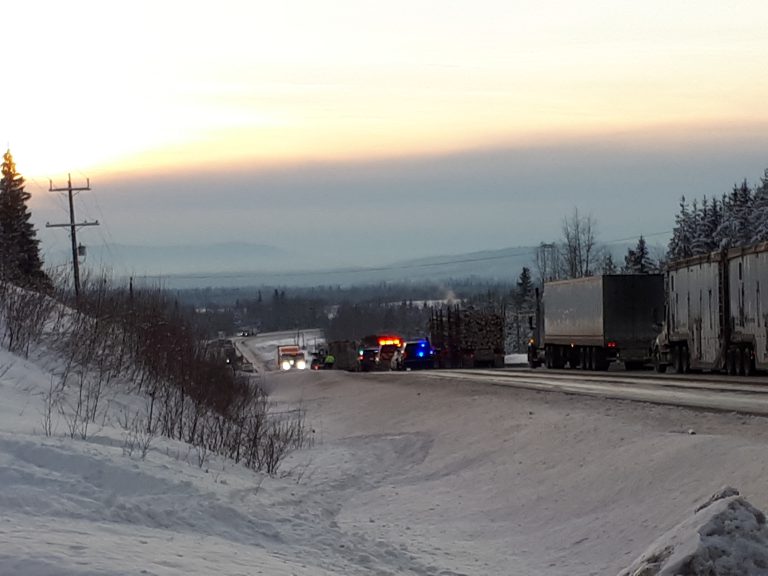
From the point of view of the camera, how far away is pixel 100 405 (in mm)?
19922

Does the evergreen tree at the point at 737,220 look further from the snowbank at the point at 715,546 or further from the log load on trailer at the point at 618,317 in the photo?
the snowbank at the point at 715,546

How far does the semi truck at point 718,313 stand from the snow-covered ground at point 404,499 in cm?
1060

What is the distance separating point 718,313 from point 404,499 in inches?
794

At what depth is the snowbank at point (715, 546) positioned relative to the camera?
18.3 feet

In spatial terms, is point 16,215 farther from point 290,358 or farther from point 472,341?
point 290,358

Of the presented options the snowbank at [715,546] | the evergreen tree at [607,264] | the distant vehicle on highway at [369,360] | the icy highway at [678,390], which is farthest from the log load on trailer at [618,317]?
the evergreen tree at [607,264]

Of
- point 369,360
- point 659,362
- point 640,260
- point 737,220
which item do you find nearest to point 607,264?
point 640,260

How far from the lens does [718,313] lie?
3394 cm

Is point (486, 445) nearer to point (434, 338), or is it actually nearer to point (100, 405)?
point (100, 405)

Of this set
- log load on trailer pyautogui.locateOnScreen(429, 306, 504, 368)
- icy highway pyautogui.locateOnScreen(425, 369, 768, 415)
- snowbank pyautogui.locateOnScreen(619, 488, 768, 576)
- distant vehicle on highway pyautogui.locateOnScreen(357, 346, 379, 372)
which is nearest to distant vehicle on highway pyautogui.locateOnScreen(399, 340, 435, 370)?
log load on trailer pyautogui.locateOnScreen(429, 306, 504, 368)

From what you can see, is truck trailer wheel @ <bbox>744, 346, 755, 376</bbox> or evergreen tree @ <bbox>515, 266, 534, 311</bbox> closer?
truck trailer wheel @ <bbox>744, 346, 755, 376</bbox>

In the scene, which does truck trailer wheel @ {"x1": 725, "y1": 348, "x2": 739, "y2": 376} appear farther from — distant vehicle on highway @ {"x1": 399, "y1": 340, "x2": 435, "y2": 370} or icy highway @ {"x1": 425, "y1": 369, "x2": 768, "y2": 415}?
distant vehicle on highway @ {"x1": 399, "y1": 340, "x2": 435, "y2": 370}

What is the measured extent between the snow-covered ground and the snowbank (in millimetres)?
15

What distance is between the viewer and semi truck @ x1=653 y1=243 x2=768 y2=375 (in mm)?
30859
